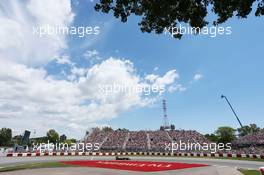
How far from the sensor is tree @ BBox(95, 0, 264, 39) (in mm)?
12000

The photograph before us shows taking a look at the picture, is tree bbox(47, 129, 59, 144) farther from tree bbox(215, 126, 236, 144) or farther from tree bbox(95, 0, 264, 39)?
tree bbox(95, 0, 264, 39)

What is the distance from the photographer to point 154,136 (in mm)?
94938

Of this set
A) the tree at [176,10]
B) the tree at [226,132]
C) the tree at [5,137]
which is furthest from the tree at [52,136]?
the tree at [176,10]

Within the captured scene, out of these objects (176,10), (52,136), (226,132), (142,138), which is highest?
(176,10)

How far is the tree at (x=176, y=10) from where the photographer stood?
39.4 ft

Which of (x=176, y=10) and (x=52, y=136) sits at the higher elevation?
(x=176, y=10)

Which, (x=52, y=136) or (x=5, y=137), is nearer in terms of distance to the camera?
(x=5, y=137)

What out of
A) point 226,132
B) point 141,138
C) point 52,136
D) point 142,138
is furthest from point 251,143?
point 52,136

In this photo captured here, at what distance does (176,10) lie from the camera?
41.7 ft

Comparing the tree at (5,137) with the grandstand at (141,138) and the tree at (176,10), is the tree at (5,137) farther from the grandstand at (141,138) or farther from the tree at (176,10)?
the tree at (176,10)

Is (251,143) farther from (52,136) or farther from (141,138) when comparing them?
(52,136)

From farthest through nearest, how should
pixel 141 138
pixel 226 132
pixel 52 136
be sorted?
pixel 52 136
pixel 226 132
pixel 141 138

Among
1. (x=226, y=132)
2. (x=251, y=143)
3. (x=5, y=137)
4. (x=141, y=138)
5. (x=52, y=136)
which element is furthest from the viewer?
(x=52, y=136)

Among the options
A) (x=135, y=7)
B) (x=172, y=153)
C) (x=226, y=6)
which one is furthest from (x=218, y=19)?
(x=172, y=153)
